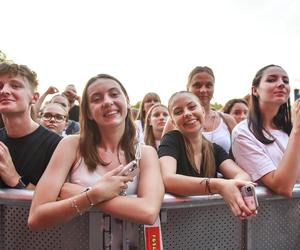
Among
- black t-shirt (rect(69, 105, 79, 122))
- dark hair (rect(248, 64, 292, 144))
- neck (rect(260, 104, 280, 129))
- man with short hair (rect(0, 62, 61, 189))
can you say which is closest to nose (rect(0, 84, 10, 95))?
man with short hair (rect(0, 62, 61, 189))

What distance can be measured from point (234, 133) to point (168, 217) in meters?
0.98

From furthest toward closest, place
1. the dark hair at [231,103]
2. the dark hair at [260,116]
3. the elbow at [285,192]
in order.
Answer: the dark hair at [231,103] → the dark hair at [260,116] → the elbow at [285,192]

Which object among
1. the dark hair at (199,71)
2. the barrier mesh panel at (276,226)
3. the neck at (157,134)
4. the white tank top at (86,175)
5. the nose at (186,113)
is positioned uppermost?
the dark hair at (199,71)

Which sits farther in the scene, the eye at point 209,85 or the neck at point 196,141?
the eye at point 209,85

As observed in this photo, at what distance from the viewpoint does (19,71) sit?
2.66 meters

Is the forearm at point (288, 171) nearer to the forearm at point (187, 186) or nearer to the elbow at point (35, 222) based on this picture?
the forearm at point (187, 186)

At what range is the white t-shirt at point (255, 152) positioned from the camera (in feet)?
A: 8.25

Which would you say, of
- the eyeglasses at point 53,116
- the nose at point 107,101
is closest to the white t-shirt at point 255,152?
the nose at point 107,101

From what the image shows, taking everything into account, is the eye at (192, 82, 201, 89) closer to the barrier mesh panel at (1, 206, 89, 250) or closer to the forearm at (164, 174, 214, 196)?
the forearm at (164, 174, 214, 196)

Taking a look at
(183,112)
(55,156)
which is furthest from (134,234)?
(183,112)

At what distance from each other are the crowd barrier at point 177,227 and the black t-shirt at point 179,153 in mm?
402

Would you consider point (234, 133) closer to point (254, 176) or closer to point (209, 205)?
point (254, 176)

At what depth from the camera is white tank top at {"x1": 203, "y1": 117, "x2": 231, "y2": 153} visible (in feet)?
11.4

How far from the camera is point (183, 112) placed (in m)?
2.87
